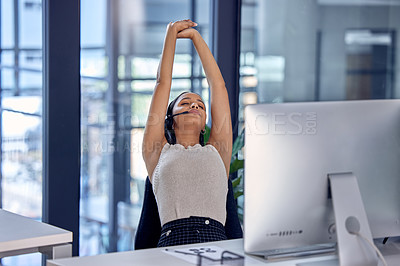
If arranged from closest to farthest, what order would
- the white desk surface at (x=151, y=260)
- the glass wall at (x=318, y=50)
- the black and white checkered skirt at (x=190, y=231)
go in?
the white desk surface at (x=151, y=260) → the black and white checkered skirt at (x=190, y=231) → the glass wall at (x=318, y=50)

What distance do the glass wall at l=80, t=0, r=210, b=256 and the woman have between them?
0.73 m

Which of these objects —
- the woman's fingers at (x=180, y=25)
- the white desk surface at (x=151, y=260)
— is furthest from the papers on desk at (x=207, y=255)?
the woman's fingers at (x=180, y=25)

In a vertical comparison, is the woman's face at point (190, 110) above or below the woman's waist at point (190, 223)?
above

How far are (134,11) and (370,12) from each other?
1.68 metres

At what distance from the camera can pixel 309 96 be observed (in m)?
4.09

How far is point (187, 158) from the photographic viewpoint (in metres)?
2.57

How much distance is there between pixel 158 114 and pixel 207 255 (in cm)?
96

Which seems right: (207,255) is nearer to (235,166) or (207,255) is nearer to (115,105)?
(235,166)

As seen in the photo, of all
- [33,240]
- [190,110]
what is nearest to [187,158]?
[190,110]

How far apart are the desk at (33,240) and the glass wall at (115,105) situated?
1.27 metres

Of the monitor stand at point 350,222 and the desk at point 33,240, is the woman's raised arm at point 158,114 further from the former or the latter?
the monitor stand at point 350,222

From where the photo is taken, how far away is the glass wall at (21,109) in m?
3.08

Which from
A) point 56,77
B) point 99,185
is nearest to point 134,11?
point 56,77

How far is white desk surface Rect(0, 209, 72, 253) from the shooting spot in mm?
2010
